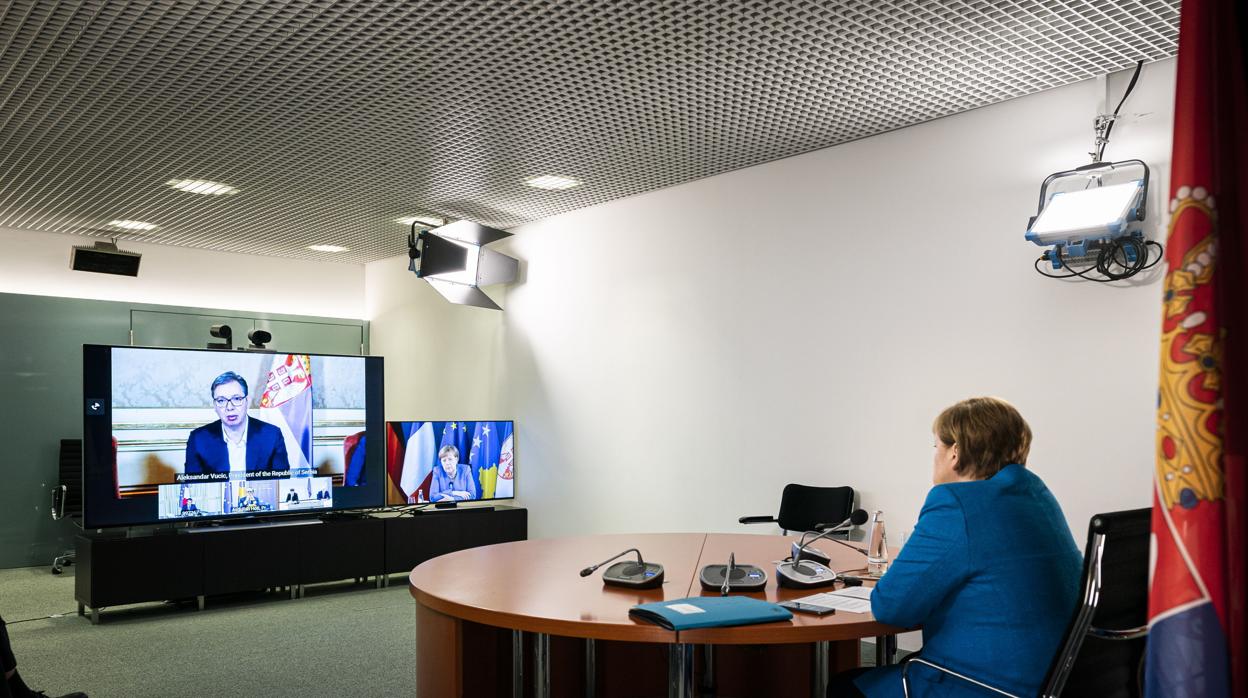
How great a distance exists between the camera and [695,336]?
646 cm

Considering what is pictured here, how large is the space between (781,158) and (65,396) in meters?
7.21

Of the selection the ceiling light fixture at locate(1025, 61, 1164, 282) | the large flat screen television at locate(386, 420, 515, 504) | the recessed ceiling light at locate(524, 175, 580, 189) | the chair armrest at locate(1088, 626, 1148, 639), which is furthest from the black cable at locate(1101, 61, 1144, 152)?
the large flat screen television at locate(386, 420, 515, 504)

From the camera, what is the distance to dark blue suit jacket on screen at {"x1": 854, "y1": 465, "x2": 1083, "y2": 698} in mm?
2172

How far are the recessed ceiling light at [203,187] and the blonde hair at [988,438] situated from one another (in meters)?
5.87

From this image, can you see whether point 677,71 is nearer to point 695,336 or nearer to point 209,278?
point 695,336

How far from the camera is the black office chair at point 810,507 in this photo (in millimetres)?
5234

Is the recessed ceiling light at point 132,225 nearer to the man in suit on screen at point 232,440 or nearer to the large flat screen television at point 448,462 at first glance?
the man in suit on screen at point 232,440

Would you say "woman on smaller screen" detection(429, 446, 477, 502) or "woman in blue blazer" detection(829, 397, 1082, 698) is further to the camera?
"woman on smaller screen" detection(429, 446, 477, 502)

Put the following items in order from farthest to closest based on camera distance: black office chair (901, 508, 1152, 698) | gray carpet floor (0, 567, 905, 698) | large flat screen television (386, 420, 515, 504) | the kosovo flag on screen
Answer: the kosovo flag on screen → large flat screen television (386, 420, 515, 504) → gray carpet floor (0, 567, 905, 698) → black office chair (901, 508, 1152, 698)

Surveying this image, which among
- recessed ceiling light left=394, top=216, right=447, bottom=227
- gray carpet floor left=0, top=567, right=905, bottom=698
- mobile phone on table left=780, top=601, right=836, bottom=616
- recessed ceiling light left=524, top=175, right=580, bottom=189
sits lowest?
gray carpet floor left=0, top=567, right=905, bottom=698

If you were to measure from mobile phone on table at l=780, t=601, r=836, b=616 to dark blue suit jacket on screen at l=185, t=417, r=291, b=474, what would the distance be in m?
5.12

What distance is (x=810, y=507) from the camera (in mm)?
5367

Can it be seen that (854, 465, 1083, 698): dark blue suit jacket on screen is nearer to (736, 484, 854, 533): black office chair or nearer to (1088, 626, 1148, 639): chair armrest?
(1088, 626, 1148, 639): chair armrest

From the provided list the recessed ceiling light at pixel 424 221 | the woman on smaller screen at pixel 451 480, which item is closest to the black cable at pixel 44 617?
the woman on smaller screen at pixel 451 480
